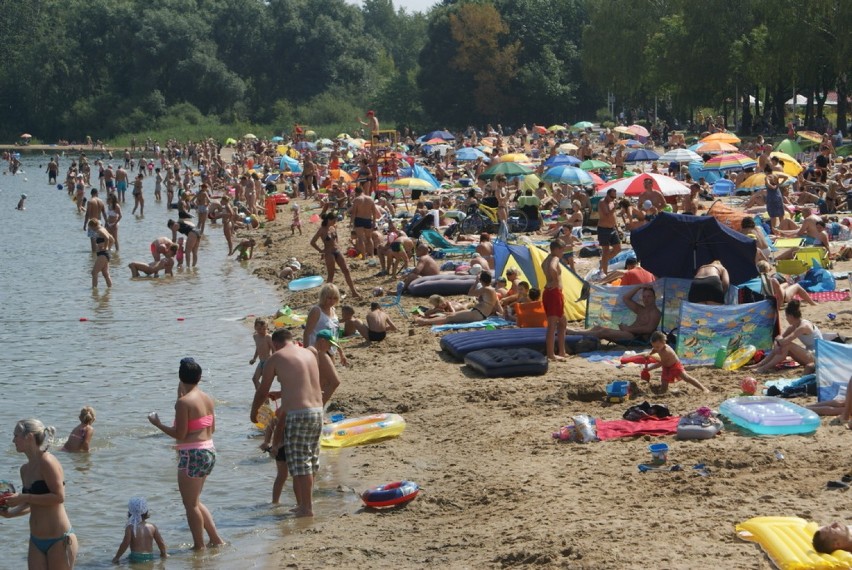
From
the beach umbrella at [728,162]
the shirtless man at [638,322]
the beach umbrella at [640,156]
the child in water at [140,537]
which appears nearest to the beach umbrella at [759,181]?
the beach umbrella at [728,162]

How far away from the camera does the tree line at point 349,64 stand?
44125 mm

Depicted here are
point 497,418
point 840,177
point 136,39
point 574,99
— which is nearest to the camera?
point 497,418

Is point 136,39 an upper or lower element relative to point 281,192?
upper

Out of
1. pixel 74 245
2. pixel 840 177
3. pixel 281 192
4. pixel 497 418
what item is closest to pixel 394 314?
pixel 497 418

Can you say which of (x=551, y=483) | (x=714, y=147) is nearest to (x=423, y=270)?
(x=551, y=483)

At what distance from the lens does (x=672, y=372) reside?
9914 mm

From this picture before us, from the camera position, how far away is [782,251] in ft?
51.5

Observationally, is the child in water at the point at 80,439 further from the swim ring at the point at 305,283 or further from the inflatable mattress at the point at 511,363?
the swim ring at the point at 305,283

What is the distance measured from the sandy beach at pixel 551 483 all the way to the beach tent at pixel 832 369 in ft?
1.47

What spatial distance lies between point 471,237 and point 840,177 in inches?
303

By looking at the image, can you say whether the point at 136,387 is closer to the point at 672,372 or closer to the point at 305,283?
the point at 305,283

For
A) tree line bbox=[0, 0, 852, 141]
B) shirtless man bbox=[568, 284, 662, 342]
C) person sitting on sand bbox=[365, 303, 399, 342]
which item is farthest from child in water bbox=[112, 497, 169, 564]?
tree line bbox=[0, 0, 852, 141]

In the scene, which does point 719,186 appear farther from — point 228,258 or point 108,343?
point 108,343

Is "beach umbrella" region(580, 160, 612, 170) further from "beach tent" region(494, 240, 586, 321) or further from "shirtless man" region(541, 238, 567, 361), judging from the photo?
"shirtless man" region(541, 238, 567, 361)
